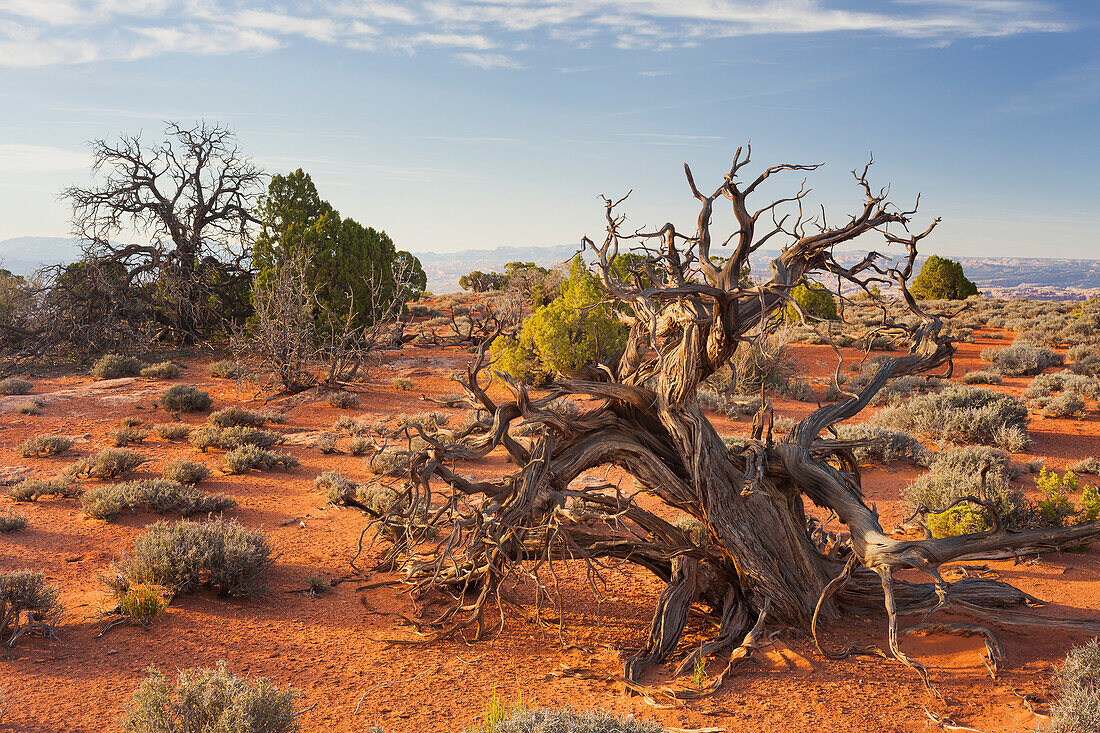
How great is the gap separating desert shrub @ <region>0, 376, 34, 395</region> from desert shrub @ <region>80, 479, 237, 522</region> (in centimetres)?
940

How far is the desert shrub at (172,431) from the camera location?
36.4ft

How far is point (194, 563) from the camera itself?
551 centimetres

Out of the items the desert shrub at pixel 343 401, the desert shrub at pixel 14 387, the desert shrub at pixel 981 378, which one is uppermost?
the desert shrub at pixel 14 387

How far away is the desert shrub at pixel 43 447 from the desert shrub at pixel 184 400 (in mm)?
2904

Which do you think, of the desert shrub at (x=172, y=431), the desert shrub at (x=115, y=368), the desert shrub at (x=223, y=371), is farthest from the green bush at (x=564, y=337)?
the desert shrub at (x=115, y=368)

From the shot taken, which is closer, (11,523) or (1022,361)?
(11,523)

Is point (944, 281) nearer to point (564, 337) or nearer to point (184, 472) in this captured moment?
point (564, 337)

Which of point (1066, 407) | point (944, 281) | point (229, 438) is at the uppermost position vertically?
point (944, 281)

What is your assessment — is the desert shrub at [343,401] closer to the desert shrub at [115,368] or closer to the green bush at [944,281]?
the desert shrub at [115,368]

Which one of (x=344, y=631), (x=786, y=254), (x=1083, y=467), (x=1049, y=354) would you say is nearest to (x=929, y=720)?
(x=786, y=254)

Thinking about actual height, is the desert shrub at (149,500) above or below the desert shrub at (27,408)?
below

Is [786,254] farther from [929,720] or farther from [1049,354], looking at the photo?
[1049,354]

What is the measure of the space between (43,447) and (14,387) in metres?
6.57

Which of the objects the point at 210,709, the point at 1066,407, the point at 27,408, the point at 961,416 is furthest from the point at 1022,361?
the point at 27,408
